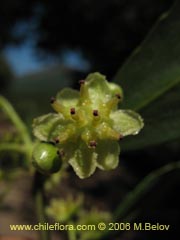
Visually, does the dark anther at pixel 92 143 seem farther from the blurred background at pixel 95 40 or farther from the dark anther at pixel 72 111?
the blurred background at pixel 95 40

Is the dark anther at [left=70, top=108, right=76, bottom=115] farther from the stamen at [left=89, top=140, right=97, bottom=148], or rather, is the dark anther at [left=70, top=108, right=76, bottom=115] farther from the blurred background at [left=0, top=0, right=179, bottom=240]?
the blurred background at [left=0, top=0, right=179, bottom=240]

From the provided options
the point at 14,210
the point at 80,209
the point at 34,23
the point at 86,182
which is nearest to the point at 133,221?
the point at 80,209

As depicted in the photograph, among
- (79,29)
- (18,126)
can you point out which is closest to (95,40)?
(79,29)

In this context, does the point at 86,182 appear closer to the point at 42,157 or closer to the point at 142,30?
the point at 142,30

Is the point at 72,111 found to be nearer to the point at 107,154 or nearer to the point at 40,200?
the point at 107,154

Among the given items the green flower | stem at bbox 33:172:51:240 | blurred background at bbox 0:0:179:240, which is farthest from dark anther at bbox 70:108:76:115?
blurred background at bbox 0:0:179:240

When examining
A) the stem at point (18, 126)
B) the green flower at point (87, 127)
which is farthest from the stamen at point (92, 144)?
the stem at point (18, 126)
